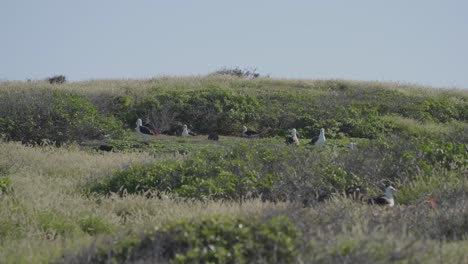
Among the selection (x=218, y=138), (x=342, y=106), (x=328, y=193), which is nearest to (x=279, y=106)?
(x=342, y=106)

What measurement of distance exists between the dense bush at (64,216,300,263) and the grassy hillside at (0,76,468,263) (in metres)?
0.01

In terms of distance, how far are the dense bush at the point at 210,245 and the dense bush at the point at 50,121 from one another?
501 inches

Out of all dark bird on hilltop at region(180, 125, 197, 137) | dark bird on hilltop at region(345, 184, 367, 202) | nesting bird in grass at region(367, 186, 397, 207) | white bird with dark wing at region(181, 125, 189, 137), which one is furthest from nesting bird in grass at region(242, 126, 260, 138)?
nesting bird in grass at region(367, 186, 397, 207)

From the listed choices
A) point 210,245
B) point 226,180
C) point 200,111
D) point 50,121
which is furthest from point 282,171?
point 200,111

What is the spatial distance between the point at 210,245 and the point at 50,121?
14.2m

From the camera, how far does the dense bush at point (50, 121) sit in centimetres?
1969

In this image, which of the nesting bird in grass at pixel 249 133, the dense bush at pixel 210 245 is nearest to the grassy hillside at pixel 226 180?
the dense bush at pixel 210 245

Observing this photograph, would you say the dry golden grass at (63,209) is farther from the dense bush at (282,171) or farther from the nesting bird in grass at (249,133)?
the nesting bird in grass at (249,133)

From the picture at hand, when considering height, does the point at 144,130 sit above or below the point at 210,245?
below

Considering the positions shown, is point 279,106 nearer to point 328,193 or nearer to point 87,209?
point 328,193

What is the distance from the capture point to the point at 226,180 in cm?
1184

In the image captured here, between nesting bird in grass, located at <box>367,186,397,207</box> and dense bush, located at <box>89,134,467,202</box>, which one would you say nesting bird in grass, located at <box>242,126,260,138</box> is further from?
nesting bird in grass, located at <box>367,186,397,207</box>

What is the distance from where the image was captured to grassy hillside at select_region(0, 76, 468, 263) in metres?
6.65

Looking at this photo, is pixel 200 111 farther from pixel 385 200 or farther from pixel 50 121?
pixel 385 200
